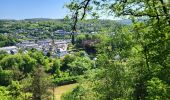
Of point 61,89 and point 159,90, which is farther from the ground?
point 159,90

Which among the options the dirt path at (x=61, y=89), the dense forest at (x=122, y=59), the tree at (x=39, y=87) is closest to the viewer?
the dense forest at (x=122, y=59)

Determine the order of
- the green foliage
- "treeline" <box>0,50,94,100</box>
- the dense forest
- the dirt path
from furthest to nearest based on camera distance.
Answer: the dirt path < "treeline" <box>0,50,94,100</box> < the green foliage < the dense forest

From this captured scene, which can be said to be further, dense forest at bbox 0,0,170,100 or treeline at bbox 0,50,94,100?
treeline at bbox 0,50,94,100

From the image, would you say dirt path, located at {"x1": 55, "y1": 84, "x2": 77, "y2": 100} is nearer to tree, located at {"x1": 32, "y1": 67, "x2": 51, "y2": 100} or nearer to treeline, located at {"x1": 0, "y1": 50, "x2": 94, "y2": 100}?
treeline, located at {"x1": 0, "y1": 50, "x2": 94, "y2": 100}

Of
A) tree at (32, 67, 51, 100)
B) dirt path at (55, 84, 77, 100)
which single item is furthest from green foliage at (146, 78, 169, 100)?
dirt path at (55, 84, 77, 100)

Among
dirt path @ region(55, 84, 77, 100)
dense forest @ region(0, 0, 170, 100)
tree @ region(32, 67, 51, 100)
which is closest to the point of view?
dense forest @ region(0, 0, 170, 100)

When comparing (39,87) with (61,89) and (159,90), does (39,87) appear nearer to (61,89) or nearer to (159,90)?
(61,89)

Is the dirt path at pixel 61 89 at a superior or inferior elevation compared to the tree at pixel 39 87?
inferior

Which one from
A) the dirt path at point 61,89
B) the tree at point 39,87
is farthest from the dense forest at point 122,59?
the dirt path at point 61,89

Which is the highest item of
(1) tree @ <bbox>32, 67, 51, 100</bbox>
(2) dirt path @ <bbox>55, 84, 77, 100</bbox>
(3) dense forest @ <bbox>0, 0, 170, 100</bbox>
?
(3) dense forest @ <bbox>0, 0, 170, 100</bbox>

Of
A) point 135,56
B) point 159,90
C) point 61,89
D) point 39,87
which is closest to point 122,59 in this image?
point 135,56

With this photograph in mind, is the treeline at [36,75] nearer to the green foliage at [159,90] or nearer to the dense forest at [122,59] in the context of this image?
the dense forest at [122,59]

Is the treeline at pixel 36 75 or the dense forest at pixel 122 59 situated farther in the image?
the treeline at pixel 36 75
